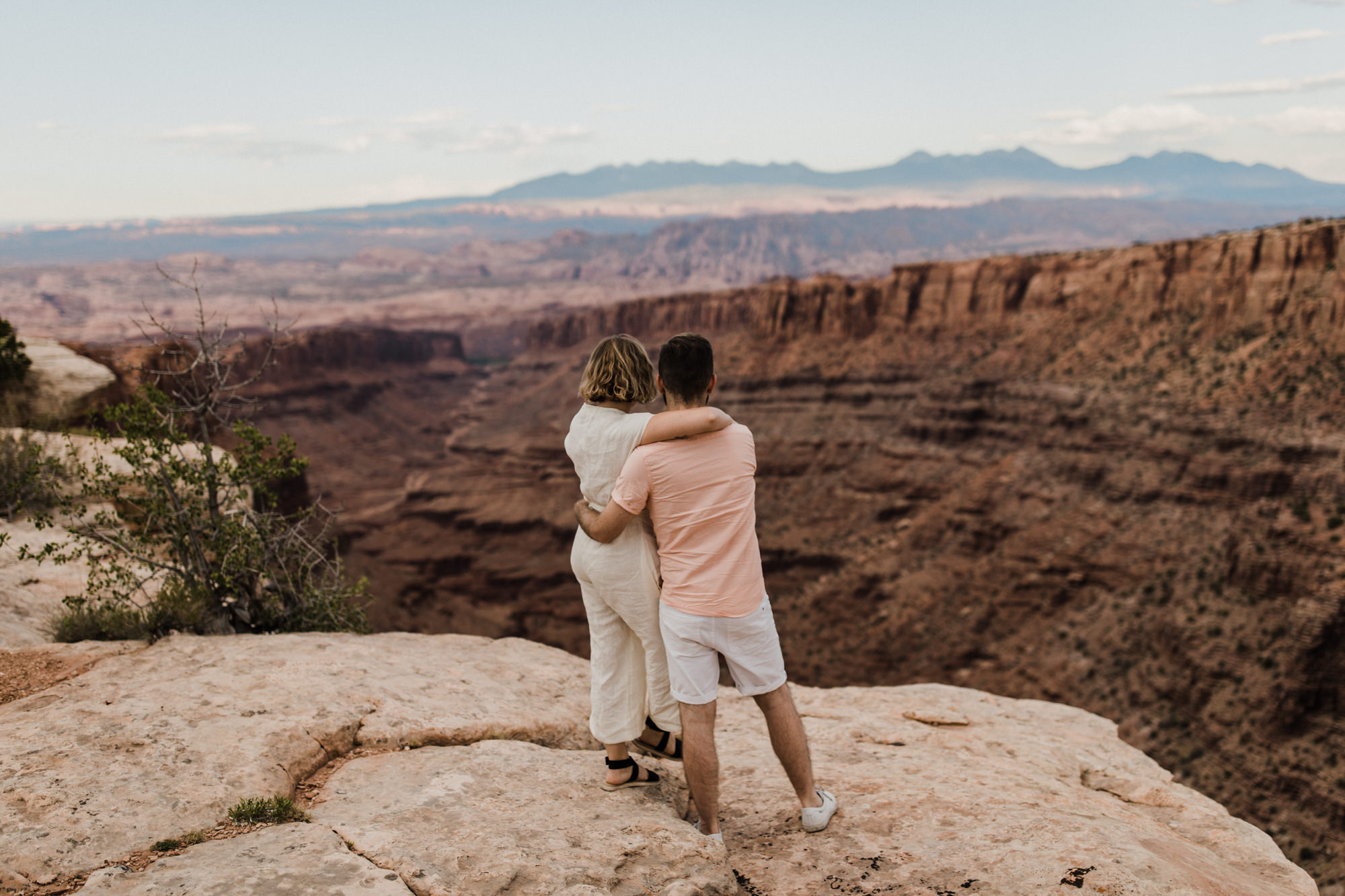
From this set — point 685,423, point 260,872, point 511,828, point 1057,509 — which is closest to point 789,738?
point 511,828

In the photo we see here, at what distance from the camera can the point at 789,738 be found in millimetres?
4156

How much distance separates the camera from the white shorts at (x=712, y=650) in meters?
3.84

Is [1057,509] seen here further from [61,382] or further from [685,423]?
[61,382]

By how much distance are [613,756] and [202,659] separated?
3.27m

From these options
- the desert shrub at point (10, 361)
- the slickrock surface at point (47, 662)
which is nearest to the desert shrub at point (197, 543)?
the slickrock surface at point (47, 662)

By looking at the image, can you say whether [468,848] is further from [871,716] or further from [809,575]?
[809,575]

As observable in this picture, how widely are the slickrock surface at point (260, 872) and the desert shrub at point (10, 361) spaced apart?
44.2ft

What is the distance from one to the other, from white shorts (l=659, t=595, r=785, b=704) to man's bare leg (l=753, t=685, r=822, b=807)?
6.1 inches

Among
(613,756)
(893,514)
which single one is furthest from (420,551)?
(613,756)

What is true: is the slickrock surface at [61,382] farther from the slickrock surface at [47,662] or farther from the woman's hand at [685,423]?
the woman's hand at [685,423]

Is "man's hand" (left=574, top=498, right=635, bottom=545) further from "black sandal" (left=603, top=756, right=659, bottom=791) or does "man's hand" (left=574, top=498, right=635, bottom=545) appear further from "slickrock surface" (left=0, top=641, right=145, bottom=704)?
"slickrock surface" (left=0, top=641, right=145, bottom=704)

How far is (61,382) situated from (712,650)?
14.9m

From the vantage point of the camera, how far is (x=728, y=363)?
59.4m

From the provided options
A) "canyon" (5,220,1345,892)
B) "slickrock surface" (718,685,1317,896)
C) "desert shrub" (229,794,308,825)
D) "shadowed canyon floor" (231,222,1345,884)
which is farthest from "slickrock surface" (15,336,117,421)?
"shadowed canyon floor" (231,222,1345,884)
